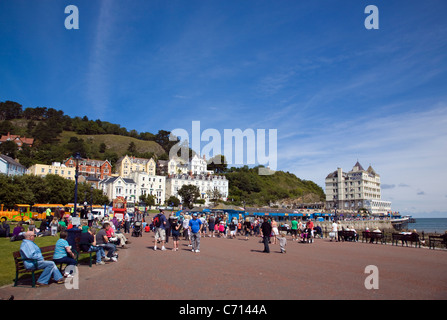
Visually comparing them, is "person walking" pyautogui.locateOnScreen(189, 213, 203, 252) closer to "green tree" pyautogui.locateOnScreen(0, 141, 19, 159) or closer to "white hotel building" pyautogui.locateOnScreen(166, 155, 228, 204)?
"white hotel building" pyautogui.locateOnScreen(166, 155, 228, 204)

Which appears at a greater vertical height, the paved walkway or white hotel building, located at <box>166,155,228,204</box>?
white hotel building, located at <box>166,155,228,204</box>

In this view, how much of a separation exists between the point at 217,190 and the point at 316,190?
3746 inches

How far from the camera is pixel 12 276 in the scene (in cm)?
874

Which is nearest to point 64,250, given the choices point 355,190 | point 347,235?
point 347,235

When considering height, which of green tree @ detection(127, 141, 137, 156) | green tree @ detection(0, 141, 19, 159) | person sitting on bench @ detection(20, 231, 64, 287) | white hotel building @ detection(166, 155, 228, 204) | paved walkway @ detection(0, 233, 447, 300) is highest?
green tree @ detection(127, 141, 137, 156)

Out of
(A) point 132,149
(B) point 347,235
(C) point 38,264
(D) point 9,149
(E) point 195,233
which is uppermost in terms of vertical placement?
(A) point 132,149

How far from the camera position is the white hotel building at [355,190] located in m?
132

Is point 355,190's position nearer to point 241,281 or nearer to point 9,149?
point 9,149

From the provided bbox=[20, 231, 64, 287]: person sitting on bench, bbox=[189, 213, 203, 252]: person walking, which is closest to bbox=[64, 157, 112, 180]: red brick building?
bbox=[189, 213, 203, 252]: person walking

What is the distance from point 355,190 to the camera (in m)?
133

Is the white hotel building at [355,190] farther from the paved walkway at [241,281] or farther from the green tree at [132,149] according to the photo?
the paved walkway at [241,281]

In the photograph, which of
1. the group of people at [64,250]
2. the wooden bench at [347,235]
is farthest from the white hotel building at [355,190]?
the group of people at [64,250]

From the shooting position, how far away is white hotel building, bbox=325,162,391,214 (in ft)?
431
